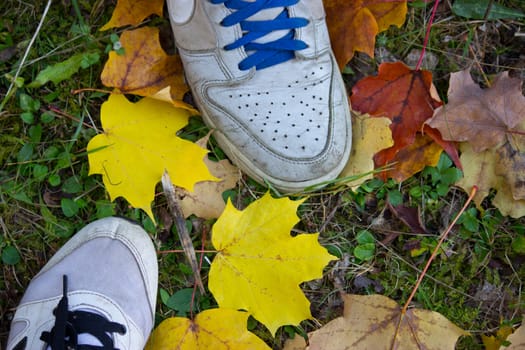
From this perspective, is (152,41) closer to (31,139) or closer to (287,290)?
(31,139)

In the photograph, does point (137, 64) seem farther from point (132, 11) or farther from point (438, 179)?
point (438, 179)

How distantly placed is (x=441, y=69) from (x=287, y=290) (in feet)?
2.37

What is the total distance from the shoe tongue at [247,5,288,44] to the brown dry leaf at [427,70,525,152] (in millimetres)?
426

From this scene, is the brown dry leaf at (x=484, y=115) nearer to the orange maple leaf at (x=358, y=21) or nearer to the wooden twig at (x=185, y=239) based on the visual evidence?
the orange maple leaf at (x=358, y=21)

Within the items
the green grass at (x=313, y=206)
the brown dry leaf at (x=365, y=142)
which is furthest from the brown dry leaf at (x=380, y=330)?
the brown dry leaf at (x=365, y=142)

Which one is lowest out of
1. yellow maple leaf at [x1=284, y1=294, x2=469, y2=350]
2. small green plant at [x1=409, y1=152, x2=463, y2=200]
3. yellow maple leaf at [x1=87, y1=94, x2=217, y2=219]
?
yellow maple leaf at [x1=284, y1=294, x2=469, y2=350]

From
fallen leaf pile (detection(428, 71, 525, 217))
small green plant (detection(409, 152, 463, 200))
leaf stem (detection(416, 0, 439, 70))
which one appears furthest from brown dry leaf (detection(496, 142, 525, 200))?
leaf stem (detection(416, 0, 439, 70))

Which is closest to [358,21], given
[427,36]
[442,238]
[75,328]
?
[427,36]

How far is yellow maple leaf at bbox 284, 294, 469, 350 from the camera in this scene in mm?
1361

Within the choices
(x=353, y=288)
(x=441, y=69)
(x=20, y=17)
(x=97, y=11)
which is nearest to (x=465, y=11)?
(x=441, y=69)

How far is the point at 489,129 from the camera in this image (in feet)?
4.57

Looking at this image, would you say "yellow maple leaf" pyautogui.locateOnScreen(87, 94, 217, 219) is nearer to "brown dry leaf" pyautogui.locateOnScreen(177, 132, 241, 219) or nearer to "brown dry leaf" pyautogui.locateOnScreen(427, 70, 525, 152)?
"brown dry leaf" pyautogui.locateOnScreen(177, 132, 241, 219)

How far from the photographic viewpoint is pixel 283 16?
4.34ft

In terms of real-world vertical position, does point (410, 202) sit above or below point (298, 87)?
below
